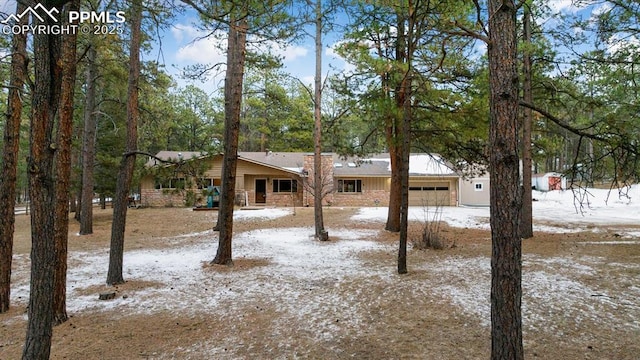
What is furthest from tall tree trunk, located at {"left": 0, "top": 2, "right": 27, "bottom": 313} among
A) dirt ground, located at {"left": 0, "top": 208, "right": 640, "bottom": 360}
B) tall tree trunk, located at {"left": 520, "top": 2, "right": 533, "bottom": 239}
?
tall tree trunk, located at {"left": 520, "top": 2, "right": 533, "bottom": 239}

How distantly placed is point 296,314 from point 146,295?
2624mm

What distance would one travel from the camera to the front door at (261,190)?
24062 mm

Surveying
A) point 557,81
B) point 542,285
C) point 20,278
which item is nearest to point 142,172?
point 20,278

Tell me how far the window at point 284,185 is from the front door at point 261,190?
670 mm

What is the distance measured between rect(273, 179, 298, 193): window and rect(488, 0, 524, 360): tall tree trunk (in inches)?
849

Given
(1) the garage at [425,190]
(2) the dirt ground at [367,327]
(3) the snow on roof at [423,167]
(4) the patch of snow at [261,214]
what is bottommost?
(2) the dirt ground at [367,327]

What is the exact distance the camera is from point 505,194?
8.39 ft

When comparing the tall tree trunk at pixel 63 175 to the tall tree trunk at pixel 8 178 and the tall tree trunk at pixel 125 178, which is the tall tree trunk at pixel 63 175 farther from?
the tall tree trunk at pixel 125 178

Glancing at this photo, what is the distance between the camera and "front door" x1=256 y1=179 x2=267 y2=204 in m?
24.1

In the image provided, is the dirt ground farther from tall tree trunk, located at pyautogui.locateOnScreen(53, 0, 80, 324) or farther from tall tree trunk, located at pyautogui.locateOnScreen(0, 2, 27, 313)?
tall tree trunk, located at pyautogui.locateOnScreen(0, 2, 27, 313)

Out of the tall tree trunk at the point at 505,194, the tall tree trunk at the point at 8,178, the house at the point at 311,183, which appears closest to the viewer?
the tall tree trunk at the point at 505,194

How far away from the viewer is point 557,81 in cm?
1041

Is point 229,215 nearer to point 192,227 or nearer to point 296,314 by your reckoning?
point 296,314

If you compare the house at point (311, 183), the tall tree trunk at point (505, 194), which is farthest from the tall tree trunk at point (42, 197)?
the house at point (311, 183)
